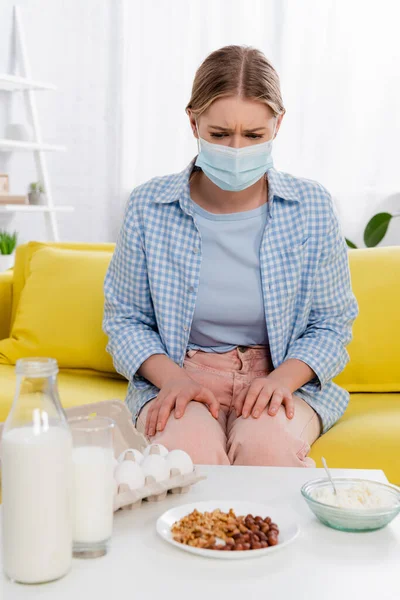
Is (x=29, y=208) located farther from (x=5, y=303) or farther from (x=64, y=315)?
(x=64, y=315)

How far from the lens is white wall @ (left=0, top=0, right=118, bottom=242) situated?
3.65m

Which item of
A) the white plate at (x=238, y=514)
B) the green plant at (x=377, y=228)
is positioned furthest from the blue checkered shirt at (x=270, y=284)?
the green plant at (x=377, y=228)

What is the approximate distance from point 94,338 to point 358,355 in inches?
27.4

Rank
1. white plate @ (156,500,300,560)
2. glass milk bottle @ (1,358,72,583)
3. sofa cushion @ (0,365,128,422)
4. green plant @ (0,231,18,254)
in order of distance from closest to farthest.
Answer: glass milk bottle @ (1,358,72,583), white plate @ (156,500,300,560), sofa cushion @ (0,365,128,422), green plant @ (0,231,18,254)

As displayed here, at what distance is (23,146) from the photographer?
3.35 meters

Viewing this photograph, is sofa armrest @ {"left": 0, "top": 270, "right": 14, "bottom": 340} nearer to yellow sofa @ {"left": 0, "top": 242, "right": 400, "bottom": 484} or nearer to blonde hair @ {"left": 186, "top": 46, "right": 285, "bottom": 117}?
yellow sofa @ {"left": 0, "top": 242, "right": 400, "bottom": 484}

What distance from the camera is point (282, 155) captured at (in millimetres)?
3434

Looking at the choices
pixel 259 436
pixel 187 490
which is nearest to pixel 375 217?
pixel 259 436

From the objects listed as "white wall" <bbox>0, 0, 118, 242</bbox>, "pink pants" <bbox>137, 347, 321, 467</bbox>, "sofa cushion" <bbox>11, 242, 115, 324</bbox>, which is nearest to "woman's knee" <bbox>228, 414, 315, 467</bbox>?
"pink pants" <bbox>137, 347, 321, 467</bbox>

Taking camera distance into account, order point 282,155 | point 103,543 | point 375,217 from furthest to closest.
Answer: point 282,155 < point 375,217 < point 103,543

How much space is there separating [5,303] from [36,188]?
1.30 m

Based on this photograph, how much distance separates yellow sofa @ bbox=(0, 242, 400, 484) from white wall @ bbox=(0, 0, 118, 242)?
143 cm

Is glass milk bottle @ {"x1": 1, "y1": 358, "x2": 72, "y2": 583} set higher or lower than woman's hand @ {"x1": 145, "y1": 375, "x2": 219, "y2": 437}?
higher

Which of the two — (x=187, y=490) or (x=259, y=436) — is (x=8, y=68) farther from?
(x=187, y=490)
